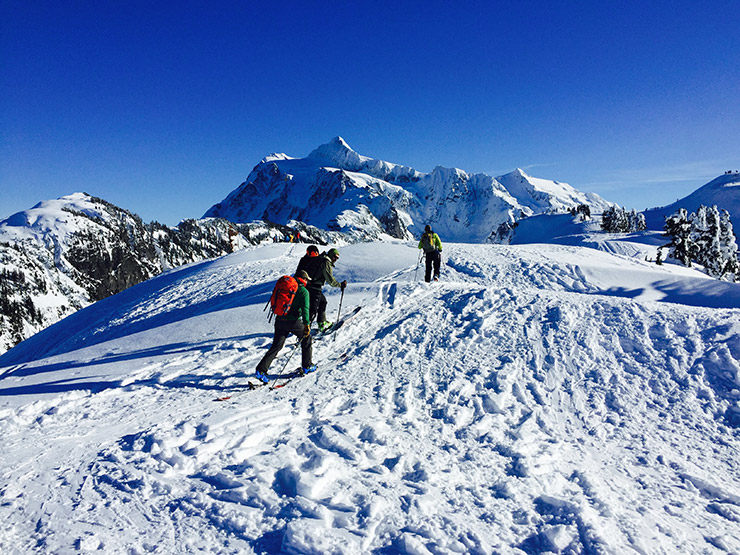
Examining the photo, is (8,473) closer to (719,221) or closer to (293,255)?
(293,255)

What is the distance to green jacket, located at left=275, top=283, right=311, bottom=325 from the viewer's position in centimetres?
741

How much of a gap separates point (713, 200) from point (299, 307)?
205 meters

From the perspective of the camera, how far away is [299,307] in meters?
7.45

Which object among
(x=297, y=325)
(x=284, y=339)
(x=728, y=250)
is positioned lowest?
(x=728, y=250)

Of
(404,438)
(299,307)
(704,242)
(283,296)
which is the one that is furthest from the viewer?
(704,242)

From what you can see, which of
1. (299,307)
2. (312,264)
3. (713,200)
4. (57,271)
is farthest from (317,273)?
(57,271)

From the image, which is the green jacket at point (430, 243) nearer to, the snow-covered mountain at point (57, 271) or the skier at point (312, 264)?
the skier at point (312, 264)

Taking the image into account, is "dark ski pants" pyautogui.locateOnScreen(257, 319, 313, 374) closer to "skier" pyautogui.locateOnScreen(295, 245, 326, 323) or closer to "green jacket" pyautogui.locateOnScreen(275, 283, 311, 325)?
"green jacket" pyautogui.locateOnScreen(275, 283, 311, 325)

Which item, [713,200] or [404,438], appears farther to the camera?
[713,200]

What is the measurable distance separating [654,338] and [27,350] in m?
22.6

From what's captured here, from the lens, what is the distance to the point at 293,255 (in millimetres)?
25094

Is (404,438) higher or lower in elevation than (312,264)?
lower

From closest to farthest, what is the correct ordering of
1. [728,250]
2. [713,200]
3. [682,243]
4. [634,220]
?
[682,243] → [728,250] → [634,220] → [713,200]

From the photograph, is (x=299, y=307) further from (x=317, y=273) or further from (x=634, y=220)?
(x=634, y=220)
